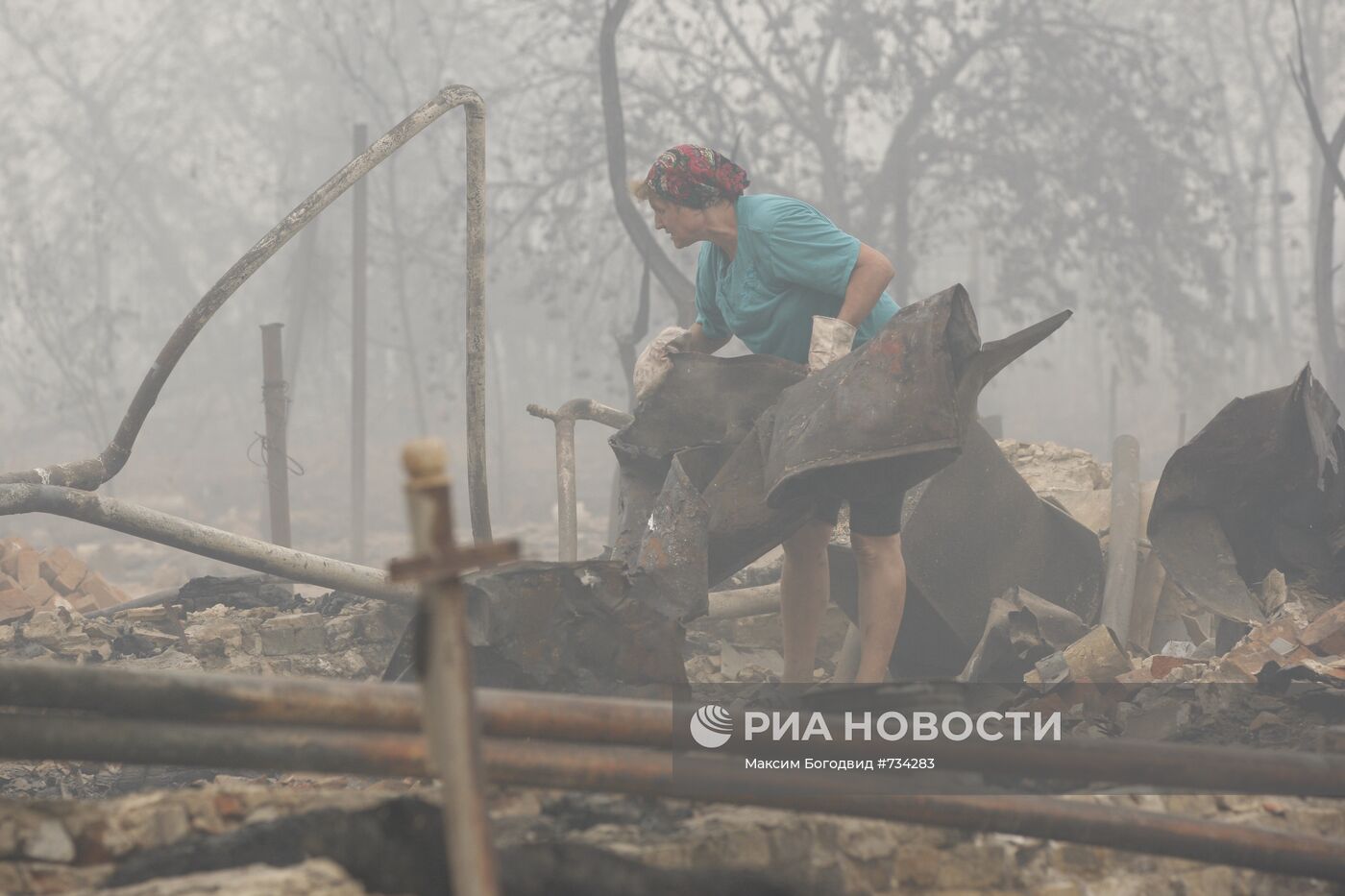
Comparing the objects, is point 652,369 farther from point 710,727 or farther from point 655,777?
point 655,777

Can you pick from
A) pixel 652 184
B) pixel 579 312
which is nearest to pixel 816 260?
pixel 652 184

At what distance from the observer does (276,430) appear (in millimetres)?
7672

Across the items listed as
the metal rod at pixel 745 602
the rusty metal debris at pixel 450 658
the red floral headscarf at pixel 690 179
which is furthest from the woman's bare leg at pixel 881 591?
the rusty metal debris at pixel 450 658

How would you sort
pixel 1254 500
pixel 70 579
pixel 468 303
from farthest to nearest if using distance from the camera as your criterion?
1. pixel 70 579
2. pixel 468 303
3. pixel 1254 500

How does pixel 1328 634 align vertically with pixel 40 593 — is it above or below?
below

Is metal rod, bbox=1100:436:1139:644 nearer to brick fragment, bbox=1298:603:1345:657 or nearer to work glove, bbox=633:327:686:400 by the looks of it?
brick fragment, bbox=1298:603:1345:657

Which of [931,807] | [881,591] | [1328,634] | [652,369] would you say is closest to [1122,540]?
[1328,634]

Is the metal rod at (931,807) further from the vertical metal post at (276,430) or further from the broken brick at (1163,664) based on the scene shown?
the vertical metal post at (276,430)

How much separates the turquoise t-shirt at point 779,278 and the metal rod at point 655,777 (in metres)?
2.21

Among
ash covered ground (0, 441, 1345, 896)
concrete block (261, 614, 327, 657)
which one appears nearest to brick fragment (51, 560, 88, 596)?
concrete block (261, 614, 327, 657)

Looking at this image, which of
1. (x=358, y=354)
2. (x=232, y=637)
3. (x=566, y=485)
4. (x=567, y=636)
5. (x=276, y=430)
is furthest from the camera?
(x=358, y=354)

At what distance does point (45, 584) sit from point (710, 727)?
536 centimetres

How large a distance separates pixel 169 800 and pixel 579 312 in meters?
25.1

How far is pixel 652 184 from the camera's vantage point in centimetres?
417
